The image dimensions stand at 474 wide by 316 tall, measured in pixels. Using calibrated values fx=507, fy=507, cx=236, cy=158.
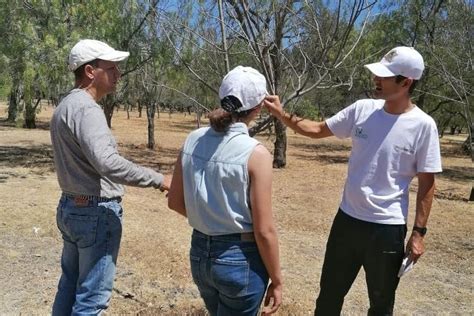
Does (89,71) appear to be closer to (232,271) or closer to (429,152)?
(232,271)

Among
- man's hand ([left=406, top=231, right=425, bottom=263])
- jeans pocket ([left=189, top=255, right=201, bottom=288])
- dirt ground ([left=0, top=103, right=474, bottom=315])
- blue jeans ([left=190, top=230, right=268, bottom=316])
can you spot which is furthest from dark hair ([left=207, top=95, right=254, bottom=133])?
dirt ground ([left=0, top=103, right=474, bottom=315])

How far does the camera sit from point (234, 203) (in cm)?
195

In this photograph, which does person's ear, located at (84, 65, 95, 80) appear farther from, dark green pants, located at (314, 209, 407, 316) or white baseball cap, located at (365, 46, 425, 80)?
dark green pants, located at (314, 209, 407, 316)

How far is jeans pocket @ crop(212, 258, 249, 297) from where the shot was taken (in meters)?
1.98

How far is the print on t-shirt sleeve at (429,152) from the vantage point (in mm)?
2535

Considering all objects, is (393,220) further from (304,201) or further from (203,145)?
(304,201)

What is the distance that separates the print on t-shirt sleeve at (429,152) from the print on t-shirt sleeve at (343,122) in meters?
0.42

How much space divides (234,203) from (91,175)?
0.83 meters

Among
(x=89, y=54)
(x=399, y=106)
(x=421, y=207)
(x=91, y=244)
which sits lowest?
(x=91, y=244)

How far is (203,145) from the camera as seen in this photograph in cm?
204

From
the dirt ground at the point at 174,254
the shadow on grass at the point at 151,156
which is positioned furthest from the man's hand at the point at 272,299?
the shadow on grass at the point at 151,156

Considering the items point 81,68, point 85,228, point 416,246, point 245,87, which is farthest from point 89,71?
point 416,246

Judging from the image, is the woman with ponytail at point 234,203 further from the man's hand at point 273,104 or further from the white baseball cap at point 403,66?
the white baseball cap at point 403,66

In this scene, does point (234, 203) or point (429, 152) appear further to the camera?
point (429, 152)
